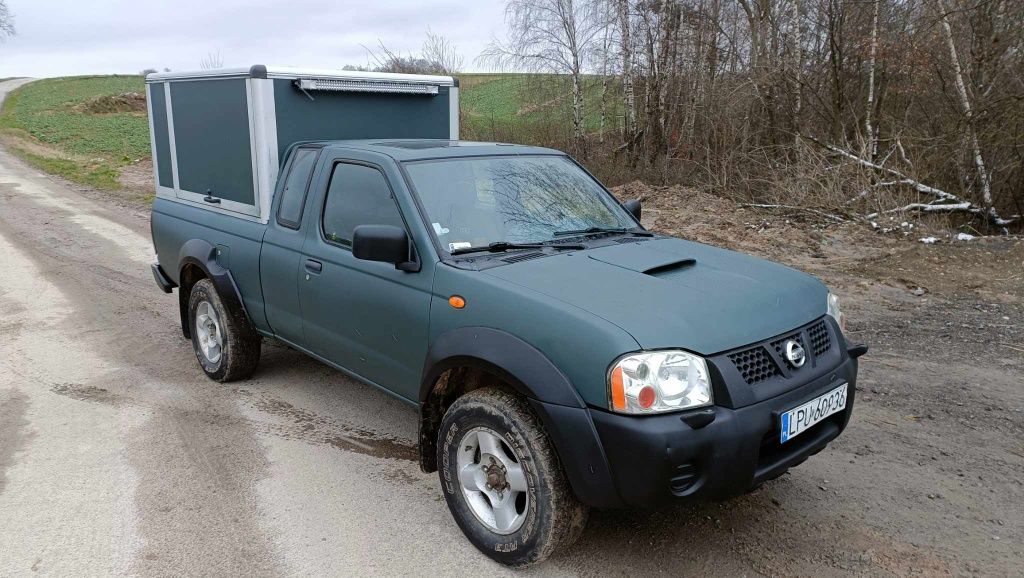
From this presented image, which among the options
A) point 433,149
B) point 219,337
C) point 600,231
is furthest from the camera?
point 219,337

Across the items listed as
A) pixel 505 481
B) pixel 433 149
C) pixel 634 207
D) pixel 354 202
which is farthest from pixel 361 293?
pixel 634 207

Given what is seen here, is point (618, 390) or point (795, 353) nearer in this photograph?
point (618, 390)

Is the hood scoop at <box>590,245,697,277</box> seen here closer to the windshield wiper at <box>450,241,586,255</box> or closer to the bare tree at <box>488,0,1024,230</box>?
the windshield wiper at <box>450,241,586,255</box>

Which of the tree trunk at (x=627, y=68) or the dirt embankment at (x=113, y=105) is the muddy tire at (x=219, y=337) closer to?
the tree trunk at (x=627, y=68)

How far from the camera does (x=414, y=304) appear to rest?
374cm

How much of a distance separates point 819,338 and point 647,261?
0.86m

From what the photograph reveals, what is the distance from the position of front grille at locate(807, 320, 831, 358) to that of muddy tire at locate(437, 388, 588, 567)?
1.26m

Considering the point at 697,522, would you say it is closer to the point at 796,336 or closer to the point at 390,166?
the point at 796,336

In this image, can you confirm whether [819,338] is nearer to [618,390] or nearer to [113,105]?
[618,390]

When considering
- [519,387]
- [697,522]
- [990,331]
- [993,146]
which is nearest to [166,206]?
[519,387]

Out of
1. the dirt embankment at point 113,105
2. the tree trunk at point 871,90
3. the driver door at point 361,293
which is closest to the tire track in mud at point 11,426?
the driver door at point 361,293

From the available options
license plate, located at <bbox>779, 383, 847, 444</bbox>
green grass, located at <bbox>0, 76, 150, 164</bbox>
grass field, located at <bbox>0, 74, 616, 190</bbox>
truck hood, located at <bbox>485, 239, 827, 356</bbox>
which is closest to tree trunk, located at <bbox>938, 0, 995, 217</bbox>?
grass field, located at <bbox>0, 74, 616, 190</bbox>

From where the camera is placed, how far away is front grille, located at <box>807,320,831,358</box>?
338 cm

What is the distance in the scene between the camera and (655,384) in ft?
9.28
